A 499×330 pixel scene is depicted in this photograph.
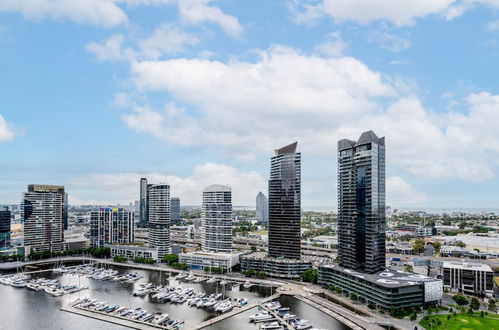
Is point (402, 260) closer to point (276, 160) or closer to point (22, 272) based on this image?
point (276, 160)

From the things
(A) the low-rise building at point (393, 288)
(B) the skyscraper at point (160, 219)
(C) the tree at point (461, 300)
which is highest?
(B) the skyscraper at point (160, 219)

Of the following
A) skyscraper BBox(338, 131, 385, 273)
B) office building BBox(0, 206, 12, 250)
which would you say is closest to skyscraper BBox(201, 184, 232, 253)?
skyscraper BBox(338, 131, 385, 273)

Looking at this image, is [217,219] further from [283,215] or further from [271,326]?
[271,326]

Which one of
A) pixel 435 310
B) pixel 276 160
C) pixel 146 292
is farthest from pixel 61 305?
pixel 435 310

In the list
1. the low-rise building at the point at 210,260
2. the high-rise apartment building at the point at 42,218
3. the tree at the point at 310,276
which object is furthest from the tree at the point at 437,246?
the high-rise apartment building at the point at 42,218

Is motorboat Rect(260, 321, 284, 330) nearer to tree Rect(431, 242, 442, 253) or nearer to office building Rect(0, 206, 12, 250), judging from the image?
tree Rect(431, 242, 442, 253)

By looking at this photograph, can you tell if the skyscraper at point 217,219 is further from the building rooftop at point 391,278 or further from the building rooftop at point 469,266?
the building rooftop at point 469,266
